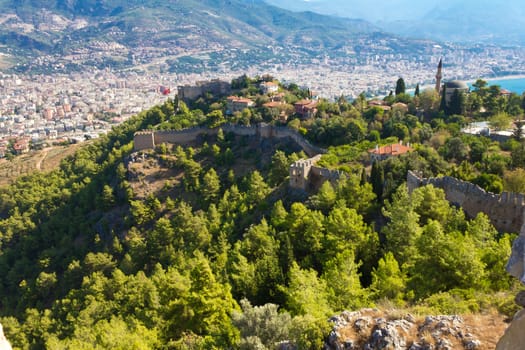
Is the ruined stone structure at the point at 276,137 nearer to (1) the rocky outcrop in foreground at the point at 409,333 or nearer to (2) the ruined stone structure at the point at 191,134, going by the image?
(2) the ruined stone structure at the point at 191,134

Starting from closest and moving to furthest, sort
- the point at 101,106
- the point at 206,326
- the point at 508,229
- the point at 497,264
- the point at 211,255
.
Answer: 1. the point at 497,264
2. the point at 206,326
3. the point at 508,229
4. the point at 211,255
5. the point at 101,106

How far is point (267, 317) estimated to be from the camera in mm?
15523

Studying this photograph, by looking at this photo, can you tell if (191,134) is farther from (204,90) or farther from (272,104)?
(204,90)

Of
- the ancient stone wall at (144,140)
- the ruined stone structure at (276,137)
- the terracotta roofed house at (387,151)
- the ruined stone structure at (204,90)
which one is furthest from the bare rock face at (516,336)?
the ruined stone structure at (204,90)

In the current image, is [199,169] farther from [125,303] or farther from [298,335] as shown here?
[298,335]

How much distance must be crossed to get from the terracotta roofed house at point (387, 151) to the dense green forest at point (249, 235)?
1.42 metres

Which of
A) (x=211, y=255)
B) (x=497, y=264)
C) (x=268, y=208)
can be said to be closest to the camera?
(x=497, y=264)

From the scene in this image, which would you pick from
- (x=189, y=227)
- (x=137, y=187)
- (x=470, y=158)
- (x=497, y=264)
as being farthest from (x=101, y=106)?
(x=497, y=264)

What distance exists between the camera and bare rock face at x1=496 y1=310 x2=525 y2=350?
6.03 m

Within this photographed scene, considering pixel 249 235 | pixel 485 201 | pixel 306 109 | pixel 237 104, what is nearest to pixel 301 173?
pixel 249 235

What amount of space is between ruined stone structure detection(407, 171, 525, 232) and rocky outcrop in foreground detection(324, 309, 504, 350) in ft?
42.6

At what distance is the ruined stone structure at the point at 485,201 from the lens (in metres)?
23.6

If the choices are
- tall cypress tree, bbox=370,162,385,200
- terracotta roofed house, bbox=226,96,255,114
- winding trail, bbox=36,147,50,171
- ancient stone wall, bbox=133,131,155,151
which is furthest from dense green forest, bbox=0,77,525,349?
winding trail, bbox=36,147,50,171

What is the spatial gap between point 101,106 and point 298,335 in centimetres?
18364
